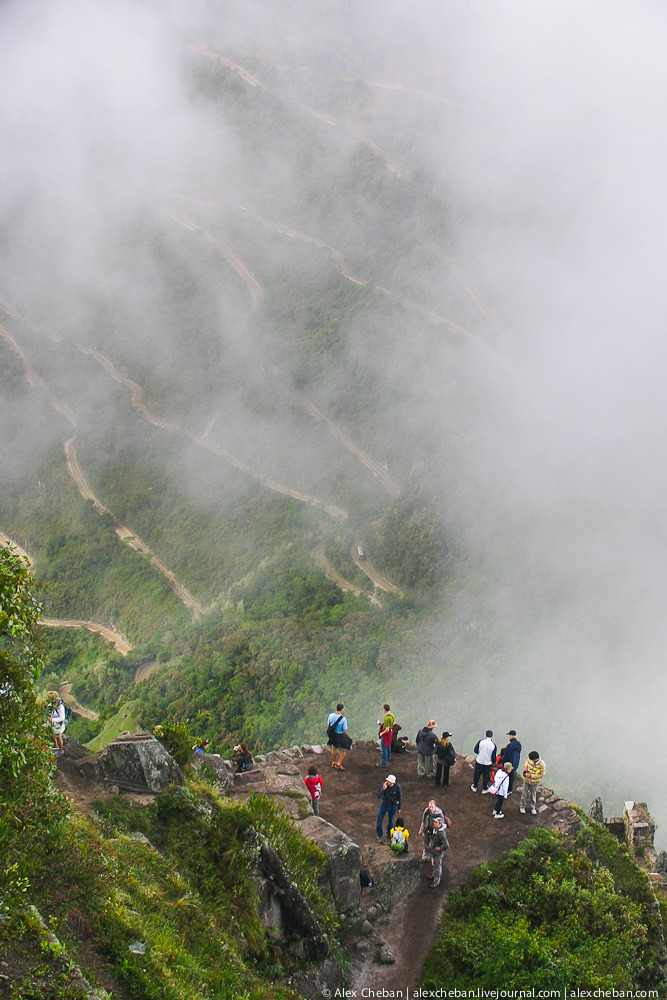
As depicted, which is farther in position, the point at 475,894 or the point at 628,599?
the point at 628,599

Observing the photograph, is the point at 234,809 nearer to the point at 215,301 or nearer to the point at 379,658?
the point at 379,658

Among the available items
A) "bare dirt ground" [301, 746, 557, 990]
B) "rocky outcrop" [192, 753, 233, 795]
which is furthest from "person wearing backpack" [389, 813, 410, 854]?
"rocky outcrop" [192, 753, 233, 795]

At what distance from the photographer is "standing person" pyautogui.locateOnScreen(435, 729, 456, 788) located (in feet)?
74.1

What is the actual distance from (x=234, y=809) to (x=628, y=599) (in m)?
52.5

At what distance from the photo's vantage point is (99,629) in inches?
3031

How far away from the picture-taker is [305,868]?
18.2 metres

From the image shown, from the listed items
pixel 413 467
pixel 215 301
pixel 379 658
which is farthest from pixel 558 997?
pixel 215 301

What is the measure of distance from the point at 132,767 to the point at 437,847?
7.53 m

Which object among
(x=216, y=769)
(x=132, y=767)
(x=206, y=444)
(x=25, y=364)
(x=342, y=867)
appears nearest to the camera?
(x=132, y=767)

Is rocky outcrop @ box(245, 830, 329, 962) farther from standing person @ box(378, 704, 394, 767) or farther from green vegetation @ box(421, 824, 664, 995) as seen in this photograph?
standing person @ box(378, 704, 394, 767)

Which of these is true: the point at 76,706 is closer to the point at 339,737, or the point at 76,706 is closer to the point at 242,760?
the point at 242,760

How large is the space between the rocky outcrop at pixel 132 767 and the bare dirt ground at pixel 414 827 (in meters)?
5.32


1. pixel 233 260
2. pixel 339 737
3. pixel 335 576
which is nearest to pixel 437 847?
pixel 339 737

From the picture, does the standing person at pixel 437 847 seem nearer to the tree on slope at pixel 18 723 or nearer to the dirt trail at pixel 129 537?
the tree on slope at pixel 18 723
